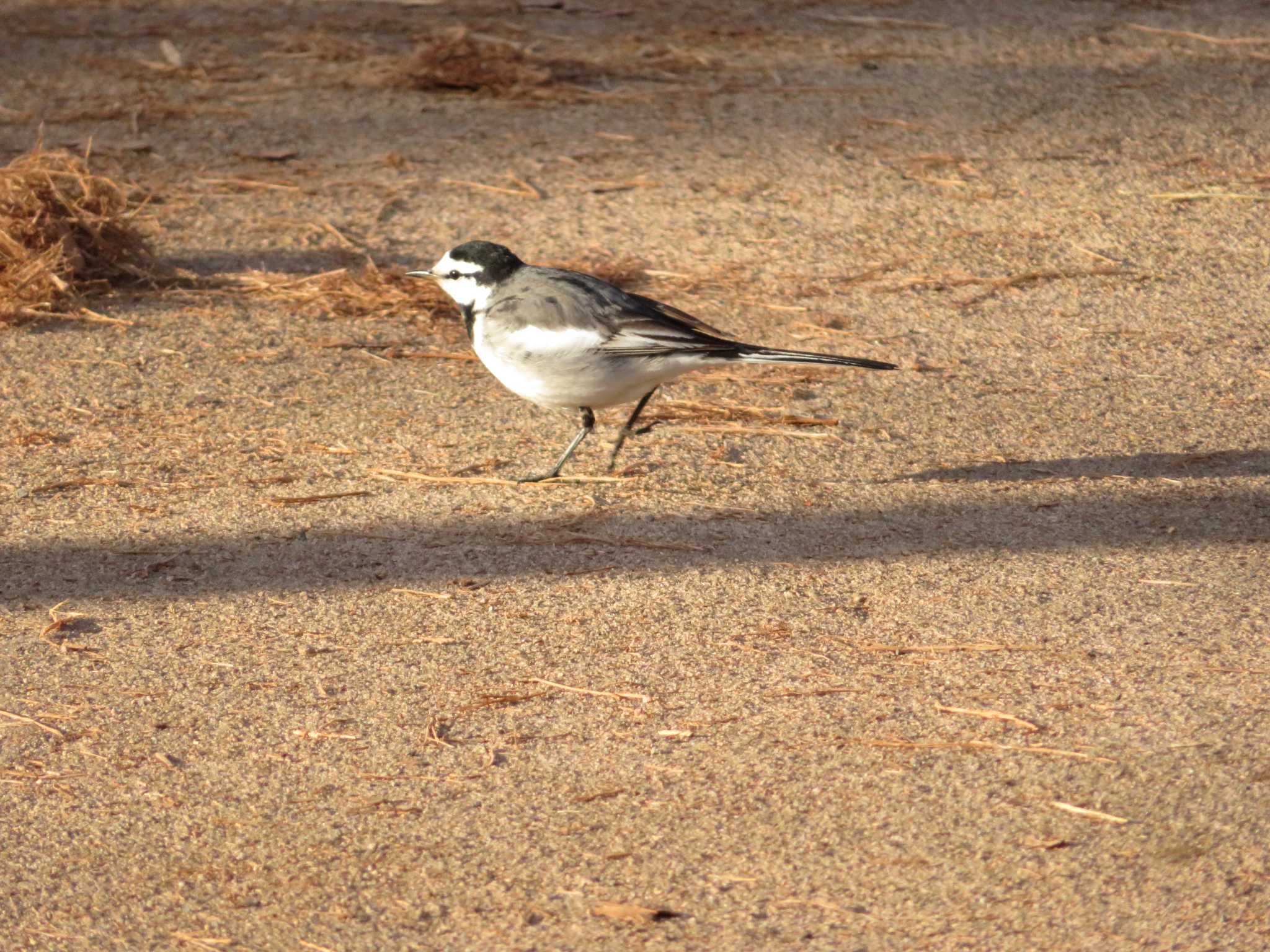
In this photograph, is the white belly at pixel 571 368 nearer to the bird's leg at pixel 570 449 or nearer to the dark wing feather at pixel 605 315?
the dark wing feather at pixel 605 315

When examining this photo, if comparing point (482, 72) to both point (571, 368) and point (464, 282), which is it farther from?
point (571, 368)

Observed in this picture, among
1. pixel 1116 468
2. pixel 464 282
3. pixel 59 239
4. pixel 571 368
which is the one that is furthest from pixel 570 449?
pixel 59 239

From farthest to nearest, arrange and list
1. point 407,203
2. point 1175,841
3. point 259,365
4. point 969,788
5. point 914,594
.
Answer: point 407,203
point 259,365
point 914,594
point 969,788
point 1175,841

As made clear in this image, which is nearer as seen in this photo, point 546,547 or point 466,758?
point 466,758

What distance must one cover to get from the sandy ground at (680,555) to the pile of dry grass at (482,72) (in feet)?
0.82

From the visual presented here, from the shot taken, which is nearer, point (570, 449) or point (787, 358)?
point (787, 358)

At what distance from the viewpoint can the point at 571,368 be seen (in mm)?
4828

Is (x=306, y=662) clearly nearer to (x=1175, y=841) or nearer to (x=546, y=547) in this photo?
(x=546, y=547)

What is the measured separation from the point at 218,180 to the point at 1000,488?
15.7ft

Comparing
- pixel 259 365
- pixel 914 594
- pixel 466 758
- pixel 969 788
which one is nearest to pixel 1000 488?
pixel 914 594

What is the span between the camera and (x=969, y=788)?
336 centimetres

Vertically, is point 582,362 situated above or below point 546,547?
above

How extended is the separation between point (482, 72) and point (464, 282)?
14.1 ft

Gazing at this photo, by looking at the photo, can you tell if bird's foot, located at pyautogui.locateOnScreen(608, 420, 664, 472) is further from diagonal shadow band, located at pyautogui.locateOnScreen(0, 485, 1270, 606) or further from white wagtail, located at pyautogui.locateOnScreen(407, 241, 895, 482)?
diagonal shadow band, located at pyautogui.locateOnScreen(0, 485, 1270, 606)
